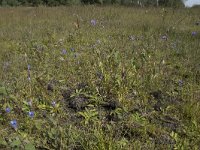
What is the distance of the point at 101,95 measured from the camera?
3.92 m

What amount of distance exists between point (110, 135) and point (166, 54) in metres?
2.64

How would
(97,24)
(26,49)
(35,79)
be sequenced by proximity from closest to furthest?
1. (35,79)
2. (26,49)
3. (97,24)

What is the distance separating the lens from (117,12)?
1091 centimetres

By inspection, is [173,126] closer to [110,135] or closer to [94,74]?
[110,135]

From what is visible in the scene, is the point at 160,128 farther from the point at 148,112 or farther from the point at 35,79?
the point at 35,79

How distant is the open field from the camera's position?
3118 mm

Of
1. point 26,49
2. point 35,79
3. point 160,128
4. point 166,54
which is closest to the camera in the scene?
point 160,128

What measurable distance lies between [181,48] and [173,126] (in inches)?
101

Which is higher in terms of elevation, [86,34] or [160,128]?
[86,34]

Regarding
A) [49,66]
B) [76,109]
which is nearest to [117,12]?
[49,66]

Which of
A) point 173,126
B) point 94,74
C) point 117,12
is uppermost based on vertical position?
point 117,12

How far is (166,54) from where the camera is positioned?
5340mm

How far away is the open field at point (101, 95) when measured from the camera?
3.12m

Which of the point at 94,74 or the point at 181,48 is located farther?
the point at 181,48
